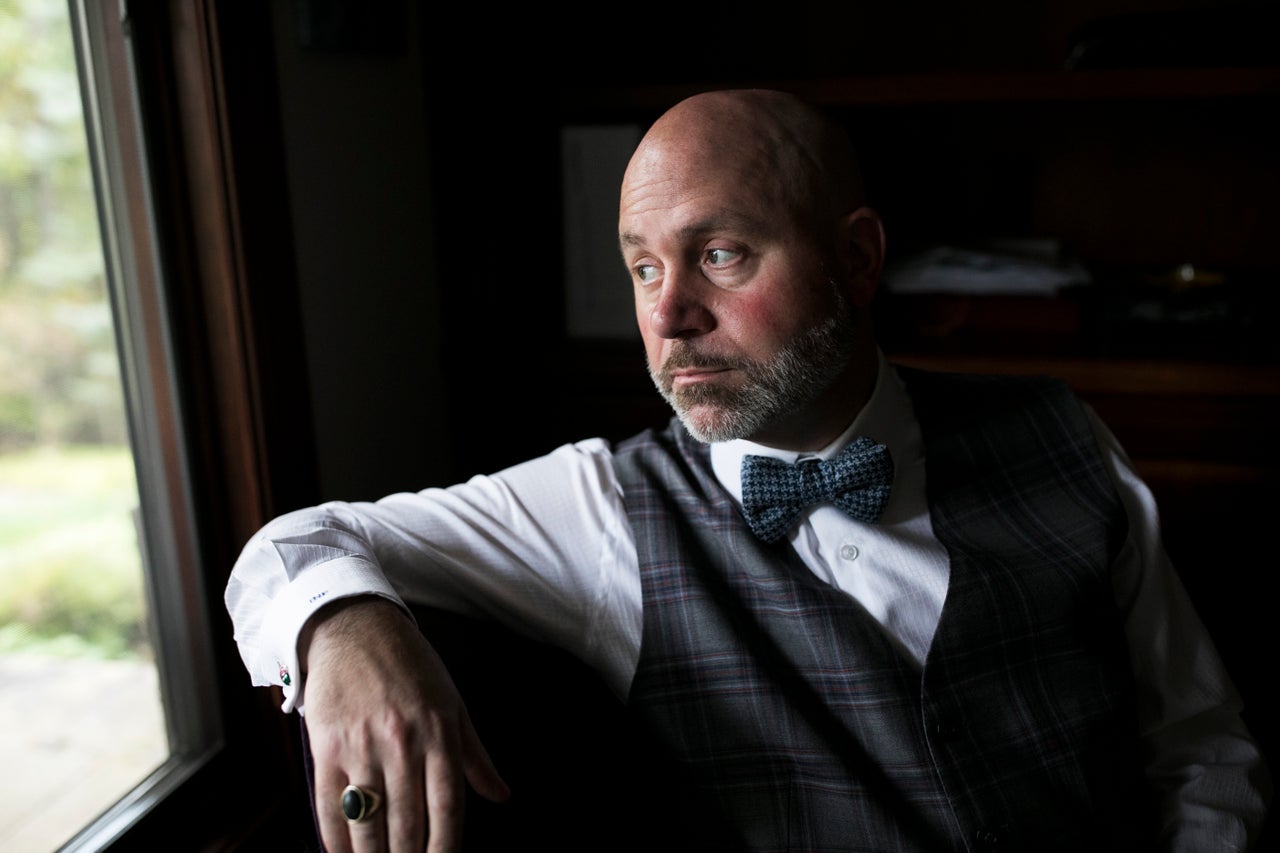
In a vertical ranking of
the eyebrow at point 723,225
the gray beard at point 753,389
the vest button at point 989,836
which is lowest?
the vest button at point 989,836

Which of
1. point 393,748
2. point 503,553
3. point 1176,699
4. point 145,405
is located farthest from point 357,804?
point 1176,699

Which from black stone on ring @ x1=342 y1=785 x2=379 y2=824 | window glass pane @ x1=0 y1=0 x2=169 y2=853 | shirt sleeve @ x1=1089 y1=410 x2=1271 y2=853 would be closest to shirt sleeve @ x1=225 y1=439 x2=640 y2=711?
black stone on ring @ x1=342 y1=785 x2=379 y2=824

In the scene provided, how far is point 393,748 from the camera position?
74 cm

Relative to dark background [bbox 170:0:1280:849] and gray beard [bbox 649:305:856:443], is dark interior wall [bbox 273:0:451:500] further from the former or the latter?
gray beard [bbox 649:305:856:443]

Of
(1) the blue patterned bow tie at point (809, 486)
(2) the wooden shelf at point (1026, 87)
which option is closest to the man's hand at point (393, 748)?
(1) the blue patterned bow tie at point (809, 486)

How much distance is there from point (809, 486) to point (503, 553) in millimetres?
345

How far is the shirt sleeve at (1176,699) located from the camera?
113 centimetres

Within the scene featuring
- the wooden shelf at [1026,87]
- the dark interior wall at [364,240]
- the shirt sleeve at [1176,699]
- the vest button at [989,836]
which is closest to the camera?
the vest button at [989,836]

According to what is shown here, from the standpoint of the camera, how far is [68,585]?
4.44ft

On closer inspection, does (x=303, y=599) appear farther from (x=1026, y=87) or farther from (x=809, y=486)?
(x=1026, y=87)

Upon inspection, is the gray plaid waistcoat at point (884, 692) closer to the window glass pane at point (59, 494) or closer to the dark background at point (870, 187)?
the dark background at point (870, 187)

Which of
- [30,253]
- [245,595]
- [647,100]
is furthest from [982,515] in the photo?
[30,253]

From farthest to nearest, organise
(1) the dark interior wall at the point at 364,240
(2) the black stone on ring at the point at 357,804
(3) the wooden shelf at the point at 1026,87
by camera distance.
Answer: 1. (3) the wooden shelf at the point at 1026,87
2. (1) the dark interior wall at the point at 364,240
3. (2) the black stone on ring at the point at 357,804

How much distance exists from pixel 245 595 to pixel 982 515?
0.81 m
